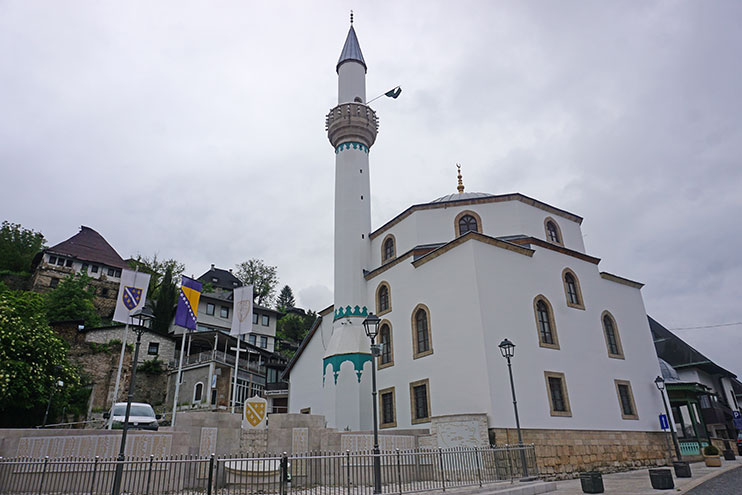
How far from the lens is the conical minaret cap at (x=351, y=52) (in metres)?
28.0

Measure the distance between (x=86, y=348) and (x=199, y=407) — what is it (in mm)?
8259

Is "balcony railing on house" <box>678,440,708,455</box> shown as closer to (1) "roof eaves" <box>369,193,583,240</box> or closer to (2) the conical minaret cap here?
(1) "roof eaves" <box>369,193,583,240</box>

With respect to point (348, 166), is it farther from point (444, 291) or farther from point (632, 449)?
point (632, 449)

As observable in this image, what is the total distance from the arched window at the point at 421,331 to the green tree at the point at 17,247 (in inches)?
1715

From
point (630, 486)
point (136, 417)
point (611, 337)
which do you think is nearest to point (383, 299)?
point (611, 337)

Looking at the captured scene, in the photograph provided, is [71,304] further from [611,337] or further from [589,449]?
[611,337]

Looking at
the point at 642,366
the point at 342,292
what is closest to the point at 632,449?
the point at 642,366

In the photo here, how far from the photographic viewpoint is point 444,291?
733 inches

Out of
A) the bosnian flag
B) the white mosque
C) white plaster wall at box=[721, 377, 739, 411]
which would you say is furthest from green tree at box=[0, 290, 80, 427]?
white plaster wall at box=[721, 377, 739, 411]

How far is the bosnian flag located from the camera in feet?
63.5

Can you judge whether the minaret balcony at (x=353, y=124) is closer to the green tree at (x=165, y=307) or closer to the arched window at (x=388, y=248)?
the arched window at (x=388, y=248)

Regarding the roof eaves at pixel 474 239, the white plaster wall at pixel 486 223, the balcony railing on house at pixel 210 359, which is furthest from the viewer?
the balcony railing on house at pixel 210 359

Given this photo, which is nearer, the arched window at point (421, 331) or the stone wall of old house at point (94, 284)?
the arched window at point (421, 331)

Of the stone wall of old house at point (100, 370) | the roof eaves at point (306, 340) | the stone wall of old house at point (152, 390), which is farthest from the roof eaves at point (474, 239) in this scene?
the stone wall of old house at point (152, 390)
